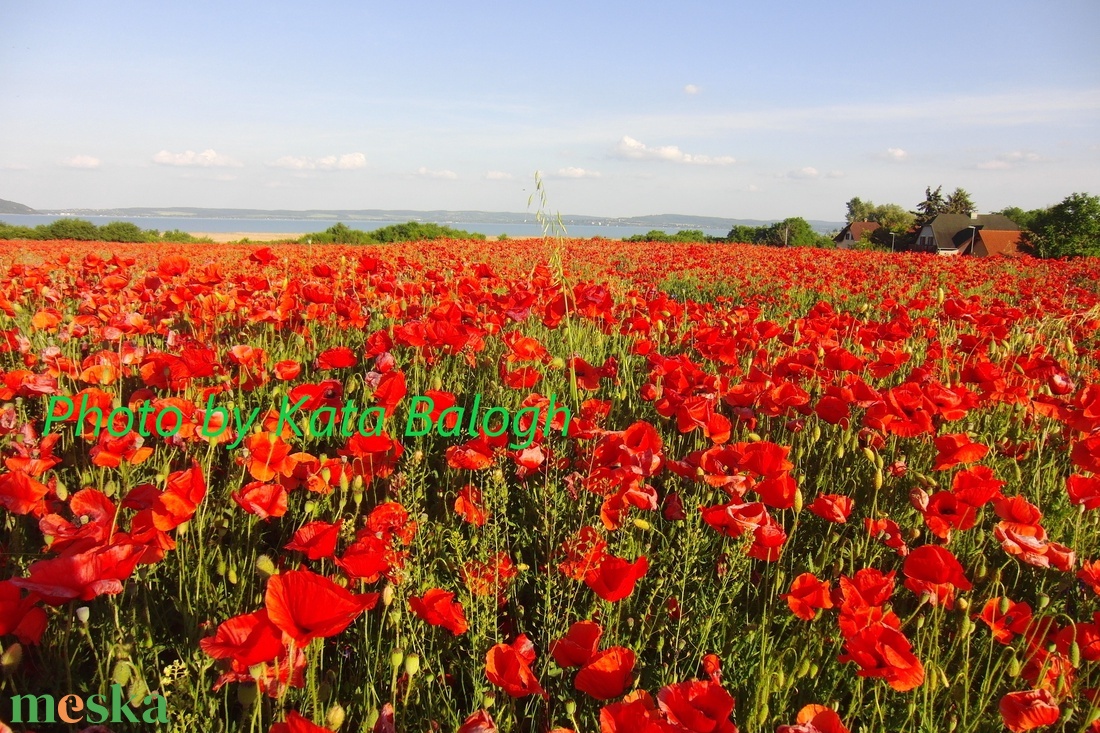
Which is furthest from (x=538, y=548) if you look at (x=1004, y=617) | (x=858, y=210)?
(x=858, y=210)

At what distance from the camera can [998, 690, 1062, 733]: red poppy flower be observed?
1.12 metres

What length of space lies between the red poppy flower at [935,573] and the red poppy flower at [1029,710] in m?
0.27

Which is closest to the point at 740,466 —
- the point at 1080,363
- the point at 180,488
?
the point at 180,488

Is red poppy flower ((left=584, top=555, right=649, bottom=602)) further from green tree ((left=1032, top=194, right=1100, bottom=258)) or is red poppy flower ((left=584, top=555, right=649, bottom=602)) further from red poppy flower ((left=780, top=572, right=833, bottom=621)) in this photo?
green tree ((left=1032, top=194, right=1100, bottom=258))

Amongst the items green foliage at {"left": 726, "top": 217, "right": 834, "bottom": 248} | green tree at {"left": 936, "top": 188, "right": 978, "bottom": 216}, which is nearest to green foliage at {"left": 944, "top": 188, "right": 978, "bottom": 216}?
green tree at {"left": 936, "top": 188, "right": 978, "bottom": 216}

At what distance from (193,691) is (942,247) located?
58.2 metres

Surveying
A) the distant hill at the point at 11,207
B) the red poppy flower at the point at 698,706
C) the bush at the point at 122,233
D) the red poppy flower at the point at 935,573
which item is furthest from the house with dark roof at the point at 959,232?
the distant hill at the point at 11,207

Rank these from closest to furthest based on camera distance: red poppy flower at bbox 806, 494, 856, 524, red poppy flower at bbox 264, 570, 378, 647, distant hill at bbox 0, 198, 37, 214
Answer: red poppy flower at bbox 264, 570, 378, 647 → red poppy flower at bbox 806, 494, 856, 524 → distant hill at bbox 0, 198, 37, 214

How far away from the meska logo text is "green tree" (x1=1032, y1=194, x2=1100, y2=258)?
35.3m

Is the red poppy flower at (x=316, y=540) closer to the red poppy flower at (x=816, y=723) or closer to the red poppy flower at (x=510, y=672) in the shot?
the red poppy flower at (x=510, y=672)

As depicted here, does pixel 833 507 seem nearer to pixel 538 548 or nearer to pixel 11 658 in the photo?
pixel 538 548

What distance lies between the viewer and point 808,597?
1446 millimetres

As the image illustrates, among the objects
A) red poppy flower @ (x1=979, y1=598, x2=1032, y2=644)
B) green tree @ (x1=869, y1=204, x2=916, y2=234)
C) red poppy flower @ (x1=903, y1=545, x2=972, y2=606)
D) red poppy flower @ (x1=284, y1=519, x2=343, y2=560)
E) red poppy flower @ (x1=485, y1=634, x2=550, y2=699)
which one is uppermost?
green tree @ (x1=869, y1=204, x2=916, y2=234)

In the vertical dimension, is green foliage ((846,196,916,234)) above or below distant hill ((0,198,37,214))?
below
